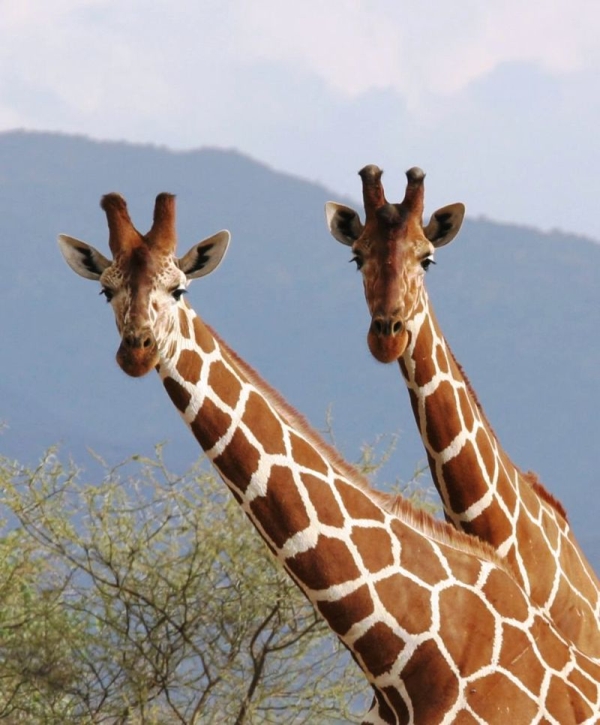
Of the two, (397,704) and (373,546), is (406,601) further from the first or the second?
(397,704)

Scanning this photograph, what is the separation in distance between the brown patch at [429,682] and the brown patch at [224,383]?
3.63 feet

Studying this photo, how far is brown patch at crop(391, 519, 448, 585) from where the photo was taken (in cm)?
567

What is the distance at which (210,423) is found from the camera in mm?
5617

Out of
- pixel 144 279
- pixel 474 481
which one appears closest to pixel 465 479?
pixel 474 481

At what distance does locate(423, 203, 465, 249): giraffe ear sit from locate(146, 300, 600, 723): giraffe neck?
266 cm

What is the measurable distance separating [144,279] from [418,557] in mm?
1404

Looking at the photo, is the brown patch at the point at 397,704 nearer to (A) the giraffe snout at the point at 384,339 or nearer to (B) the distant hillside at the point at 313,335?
(A) the giraffe snout at the point at 384,339

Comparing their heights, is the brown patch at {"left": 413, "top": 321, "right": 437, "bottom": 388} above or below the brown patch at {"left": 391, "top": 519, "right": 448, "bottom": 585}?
above

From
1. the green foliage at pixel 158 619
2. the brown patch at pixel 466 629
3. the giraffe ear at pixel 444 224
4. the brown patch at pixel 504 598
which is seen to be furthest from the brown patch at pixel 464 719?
the green foliage at pixel 158 619

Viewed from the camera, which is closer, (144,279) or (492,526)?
(144,279)

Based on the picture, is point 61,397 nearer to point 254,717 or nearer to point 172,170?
point 172,170

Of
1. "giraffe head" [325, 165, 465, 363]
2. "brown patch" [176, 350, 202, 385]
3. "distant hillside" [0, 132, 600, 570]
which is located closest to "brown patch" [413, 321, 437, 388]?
"giraffe head" [325, 165, 465, 363]

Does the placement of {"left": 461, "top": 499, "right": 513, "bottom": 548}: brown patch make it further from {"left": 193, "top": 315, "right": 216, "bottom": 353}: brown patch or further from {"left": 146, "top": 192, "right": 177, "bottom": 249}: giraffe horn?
{"left": 146, "top": 192, "right": 177, "bottom": 249}: giraffe horn

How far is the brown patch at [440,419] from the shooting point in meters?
7.74
